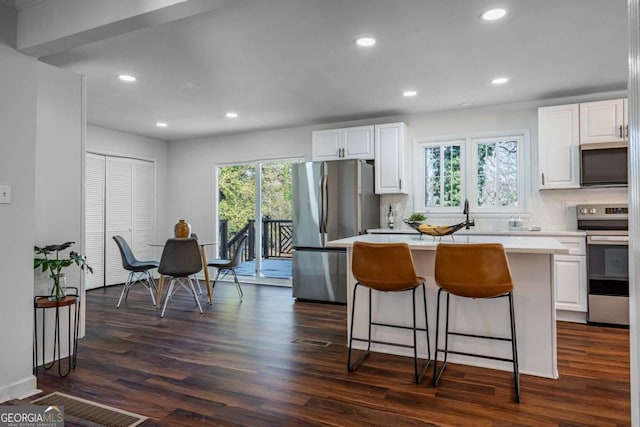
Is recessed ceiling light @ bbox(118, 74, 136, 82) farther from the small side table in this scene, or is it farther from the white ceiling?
the small side table

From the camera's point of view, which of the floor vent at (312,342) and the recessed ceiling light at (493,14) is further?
the floor vent at (312,342)

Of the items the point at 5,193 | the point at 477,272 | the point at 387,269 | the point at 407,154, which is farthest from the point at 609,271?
the point at 5,193

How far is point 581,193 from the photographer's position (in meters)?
4.50

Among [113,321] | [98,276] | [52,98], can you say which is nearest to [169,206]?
[98,276]

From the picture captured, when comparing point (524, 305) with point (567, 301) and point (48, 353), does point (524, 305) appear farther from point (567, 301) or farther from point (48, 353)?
point (48, 353)

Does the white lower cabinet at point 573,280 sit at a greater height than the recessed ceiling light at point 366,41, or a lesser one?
lesser

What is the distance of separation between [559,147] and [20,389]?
5197mm

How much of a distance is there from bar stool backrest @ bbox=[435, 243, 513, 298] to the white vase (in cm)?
264

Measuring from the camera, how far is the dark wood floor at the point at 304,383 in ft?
7.22

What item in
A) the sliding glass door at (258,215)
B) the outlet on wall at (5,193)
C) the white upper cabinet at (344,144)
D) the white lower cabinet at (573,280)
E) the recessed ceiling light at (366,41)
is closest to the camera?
the outlet on wall at (5,193)

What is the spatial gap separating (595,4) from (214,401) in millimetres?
3444

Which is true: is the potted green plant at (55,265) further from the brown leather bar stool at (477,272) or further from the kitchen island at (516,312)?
the brown leather bar stool at (477,272)

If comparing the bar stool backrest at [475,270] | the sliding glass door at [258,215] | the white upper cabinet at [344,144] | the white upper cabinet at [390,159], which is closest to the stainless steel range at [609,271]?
the white upper cabinet at [390,159]

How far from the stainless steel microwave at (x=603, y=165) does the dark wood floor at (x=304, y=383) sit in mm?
1513
